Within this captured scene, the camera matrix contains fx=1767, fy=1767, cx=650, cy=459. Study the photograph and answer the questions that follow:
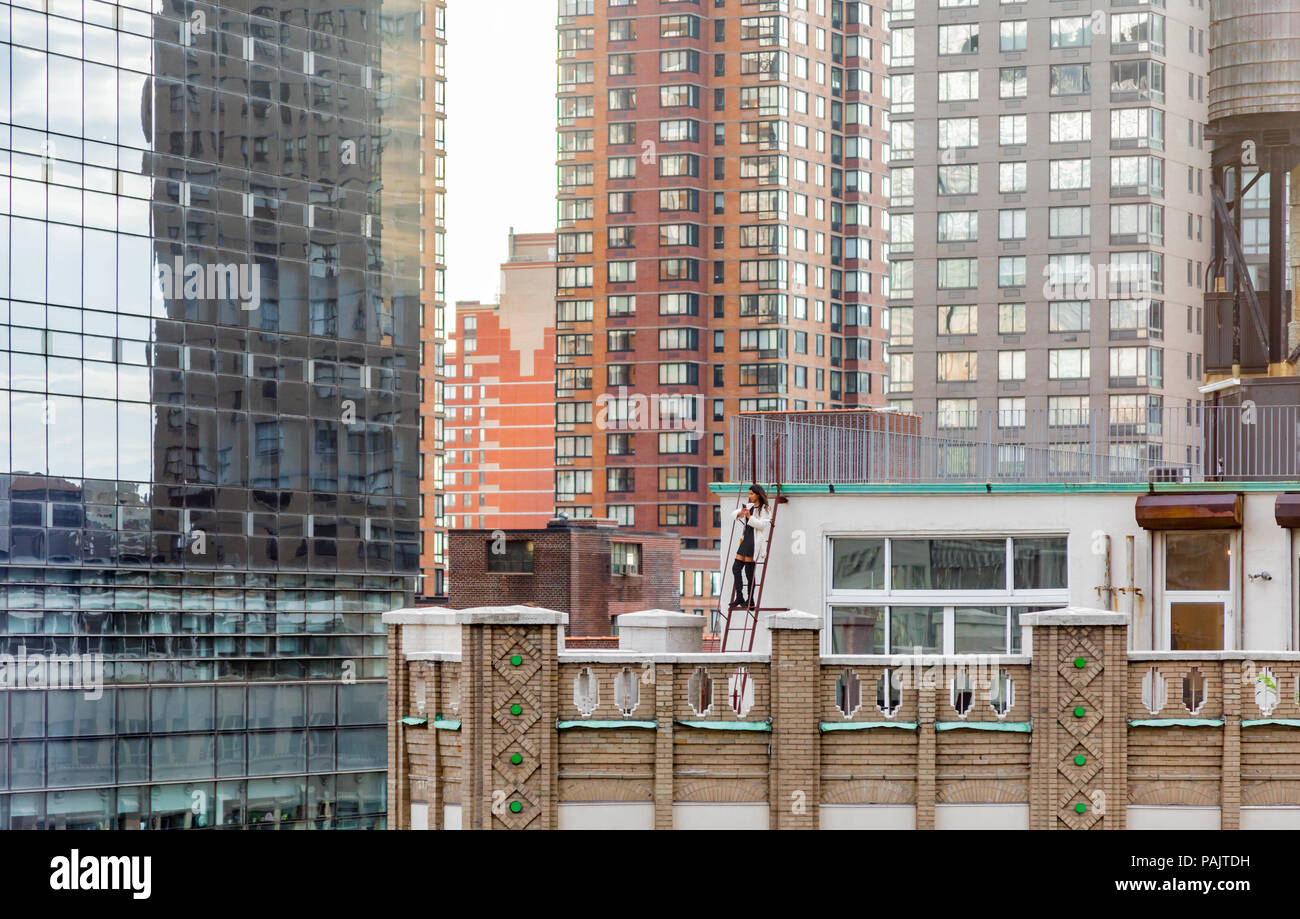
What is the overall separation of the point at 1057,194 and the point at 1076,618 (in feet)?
279

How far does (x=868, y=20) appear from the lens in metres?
156

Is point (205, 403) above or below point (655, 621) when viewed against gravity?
above

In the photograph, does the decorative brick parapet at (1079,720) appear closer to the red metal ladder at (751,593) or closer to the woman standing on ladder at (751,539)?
the red metal ladder at (751,593)

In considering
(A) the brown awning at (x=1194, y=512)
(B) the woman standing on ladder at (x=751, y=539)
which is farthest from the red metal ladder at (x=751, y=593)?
(A) the brown awning at (x=1194, y=512)

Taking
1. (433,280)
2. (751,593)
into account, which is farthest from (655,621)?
(433,280)

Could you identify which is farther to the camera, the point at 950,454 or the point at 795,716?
the point at 950,454

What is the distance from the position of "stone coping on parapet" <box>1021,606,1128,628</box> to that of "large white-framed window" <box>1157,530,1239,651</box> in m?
3.22

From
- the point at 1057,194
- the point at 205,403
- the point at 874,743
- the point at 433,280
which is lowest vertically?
the point at 874,743

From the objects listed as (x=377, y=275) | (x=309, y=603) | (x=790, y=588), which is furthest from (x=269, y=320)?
Answer: (x=790, y=588)

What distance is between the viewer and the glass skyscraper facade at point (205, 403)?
216 ft

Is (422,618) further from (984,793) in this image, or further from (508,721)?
(984,793)

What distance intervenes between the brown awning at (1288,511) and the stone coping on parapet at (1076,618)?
4.05 metres

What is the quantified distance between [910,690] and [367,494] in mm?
54918

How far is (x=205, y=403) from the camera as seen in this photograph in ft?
236
